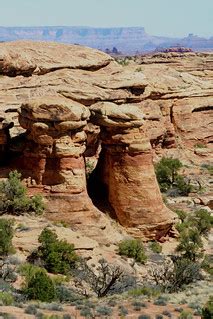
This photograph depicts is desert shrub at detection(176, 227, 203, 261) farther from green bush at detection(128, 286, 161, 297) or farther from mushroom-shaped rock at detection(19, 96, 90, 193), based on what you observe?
green bush at detection(128, 286, 161, 297)

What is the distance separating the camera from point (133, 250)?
2962 cm

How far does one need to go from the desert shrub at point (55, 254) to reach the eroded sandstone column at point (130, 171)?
19.2 ft

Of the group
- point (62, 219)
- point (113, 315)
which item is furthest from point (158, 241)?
point (113, 315)

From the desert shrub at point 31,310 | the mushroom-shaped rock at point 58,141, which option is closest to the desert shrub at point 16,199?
the mushroom-shaped rock at point 58,141

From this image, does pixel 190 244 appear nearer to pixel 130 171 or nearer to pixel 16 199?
pixel 130 171

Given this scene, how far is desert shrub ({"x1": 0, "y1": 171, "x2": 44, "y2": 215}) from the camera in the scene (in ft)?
97.1

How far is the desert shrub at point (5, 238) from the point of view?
85.7 ft

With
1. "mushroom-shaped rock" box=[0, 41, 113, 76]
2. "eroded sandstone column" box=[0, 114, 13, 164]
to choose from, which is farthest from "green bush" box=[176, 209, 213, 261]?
"mushroom-shaped rock" box=[0, 41, 113, 76]

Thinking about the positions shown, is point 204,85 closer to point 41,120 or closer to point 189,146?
point 189,146

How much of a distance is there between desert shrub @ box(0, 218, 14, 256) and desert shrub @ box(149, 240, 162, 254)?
833 cm

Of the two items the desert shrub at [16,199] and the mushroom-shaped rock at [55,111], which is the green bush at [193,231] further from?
the mushroom-shaped rock at [55,111]

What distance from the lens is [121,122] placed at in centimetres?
3123

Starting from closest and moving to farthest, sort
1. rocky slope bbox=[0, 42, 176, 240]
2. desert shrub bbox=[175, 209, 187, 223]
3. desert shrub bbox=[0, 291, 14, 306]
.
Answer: desert shrub bbox=[0, 291, 14, 306]
rocky slope bbox=[0, 42, 176, 240]
desert shrub bbox=[175, 209, 187, 223]

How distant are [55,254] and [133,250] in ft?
16.2
